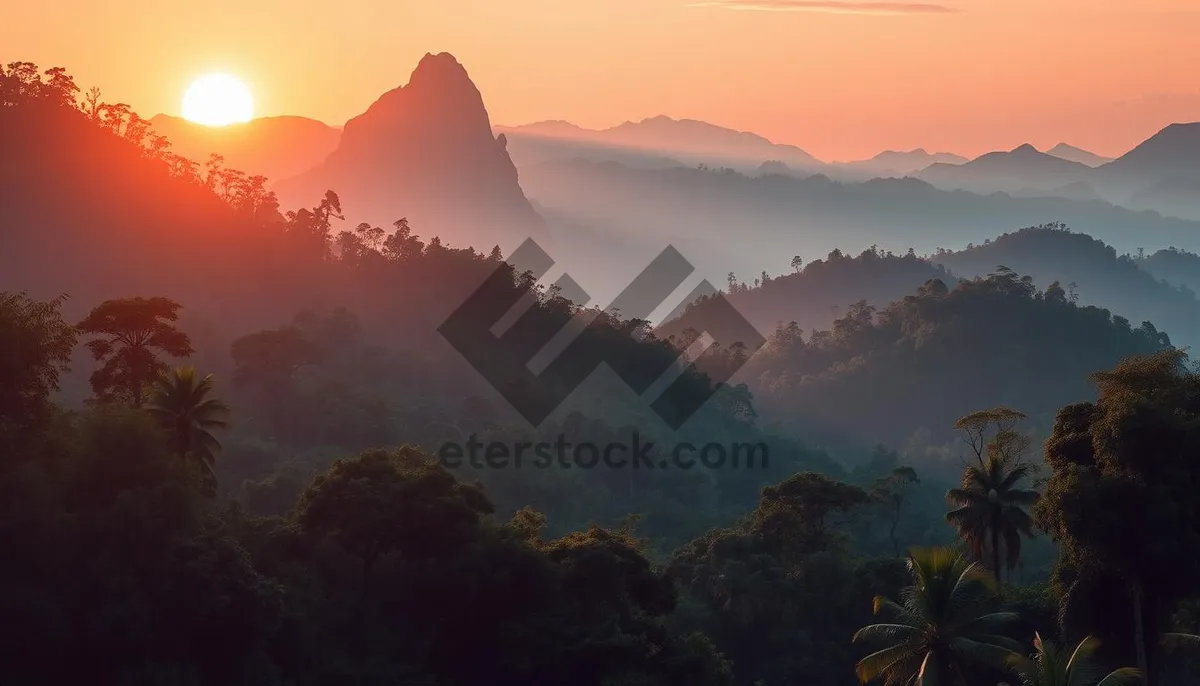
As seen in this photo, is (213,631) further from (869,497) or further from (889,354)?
(889,354)

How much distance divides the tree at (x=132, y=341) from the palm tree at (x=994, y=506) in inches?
923

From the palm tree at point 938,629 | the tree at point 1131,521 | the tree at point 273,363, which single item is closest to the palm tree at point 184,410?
the palm tree at point 938,629

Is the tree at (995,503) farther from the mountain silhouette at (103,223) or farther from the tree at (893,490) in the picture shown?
the mountain silhouette at (103,223)

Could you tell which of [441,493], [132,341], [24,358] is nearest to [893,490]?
[441,493]

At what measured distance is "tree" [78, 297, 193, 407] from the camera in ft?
114

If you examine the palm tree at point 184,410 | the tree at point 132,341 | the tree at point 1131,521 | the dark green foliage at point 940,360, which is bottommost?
the tree at point 1131,521

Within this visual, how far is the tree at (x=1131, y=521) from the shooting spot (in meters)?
25.8

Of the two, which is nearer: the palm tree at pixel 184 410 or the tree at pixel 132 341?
the palm tree at pixel 184 410

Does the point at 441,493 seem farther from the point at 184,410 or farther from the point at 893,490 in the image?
the point at 893,490

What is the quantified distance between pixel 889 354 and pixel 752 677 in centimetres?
9067

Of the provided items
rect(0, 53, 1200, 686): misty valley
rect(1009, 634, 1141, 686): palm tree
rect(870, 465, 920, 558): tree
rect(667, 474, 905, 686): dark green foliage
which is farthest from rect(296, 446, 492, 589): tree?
rect(870, 465, 920, 558): tree

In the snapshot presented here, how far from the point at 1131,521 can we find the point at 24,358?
79.0ft

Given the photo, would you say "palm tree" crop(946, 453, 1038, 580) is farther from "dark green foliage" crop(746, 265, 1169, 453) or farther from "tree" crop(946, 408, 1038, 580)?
"dark green foliage" crop(746, 265, 1169, 453)

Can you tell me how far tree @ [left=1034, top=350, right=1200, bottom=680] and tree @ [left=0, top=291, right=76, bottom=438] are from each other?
22541 mm
